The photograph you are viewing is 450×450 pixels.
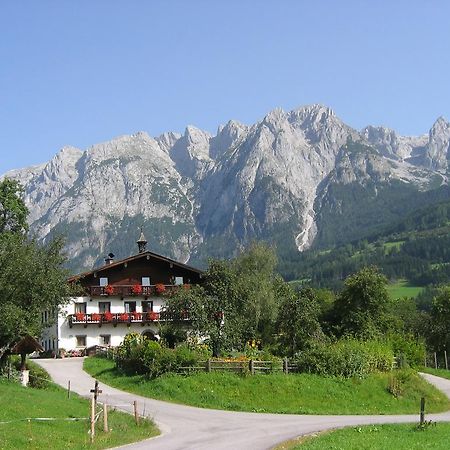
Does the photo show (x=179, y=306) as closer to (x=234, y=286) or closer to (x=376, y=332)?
(x=234, y=286)

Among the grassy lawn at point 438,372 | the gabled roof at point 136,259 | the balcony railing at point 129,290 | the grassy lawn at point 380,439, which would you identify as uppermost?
the gabled roof at point 136,259

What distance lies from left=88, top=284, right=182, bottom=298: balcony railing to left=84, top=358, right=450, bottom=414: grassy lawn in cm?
2938

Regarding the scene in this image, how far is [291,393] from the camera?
37.9 meters

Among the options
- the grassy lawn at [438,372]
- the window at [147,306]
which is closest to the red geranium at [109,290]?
the window at [147,306]

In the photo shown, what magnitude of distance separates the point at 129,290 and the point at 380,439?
4993 cm

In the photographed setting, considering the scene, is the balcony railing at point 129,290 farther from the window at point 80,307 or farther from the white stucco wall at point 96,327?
the window at point 80,307

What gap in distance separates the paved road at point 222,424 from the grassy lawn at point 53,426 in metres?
1.11

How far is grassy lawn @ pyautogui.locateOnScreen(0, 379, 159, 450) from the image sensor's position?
2180cm

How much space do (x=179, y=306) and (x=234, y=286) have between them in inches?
245

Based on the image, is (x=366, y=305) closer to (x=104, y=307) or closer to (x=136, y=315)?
(x=136, y=315)

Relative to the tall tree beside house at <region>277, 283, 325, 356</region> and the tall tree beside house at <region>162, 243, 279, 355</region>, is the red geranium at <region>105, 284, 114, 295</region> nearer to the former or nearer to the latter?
the tall tree beside house at <region>162, 243, 279, 355</region>

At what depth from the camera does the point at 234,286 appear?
185ft

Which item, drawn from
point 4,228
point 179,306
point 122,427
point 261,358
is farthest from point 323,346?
A: point 4,228

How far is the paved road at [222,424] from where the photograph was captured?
24.8 metres
